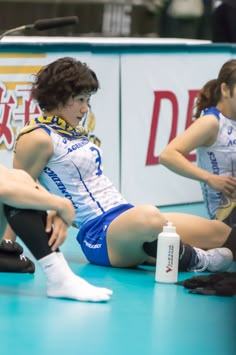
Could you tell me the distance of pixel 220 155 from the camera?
26.2 feet

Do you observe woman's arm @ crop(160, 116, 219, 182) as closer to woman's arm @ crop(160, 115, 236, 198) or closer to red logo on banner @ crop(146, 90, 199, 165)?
woman's arm @ crop(160, 115, 236, 198)

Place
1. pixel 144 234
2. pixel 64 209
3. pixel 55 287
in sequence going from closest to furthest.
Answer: pixel 64 209, pixel 55 287, pixel 144 234

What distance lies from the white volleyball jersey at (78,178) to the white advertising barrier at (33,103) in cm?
164

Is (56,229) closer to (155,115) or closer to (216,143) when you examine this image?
(216,143)

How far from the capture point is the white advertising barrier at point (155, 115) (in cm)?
996

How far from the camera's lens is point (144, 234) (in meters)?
7.21

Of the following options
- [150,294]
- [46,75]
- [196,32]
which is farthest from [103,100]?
[196,32]

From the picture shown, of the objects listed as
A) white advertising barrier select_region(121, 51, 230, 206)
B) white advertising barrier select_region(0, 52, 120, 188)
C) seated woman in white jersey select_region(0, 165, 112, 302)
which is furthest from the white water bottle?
white advertising barrier select_region(121, 51, 230, 206)

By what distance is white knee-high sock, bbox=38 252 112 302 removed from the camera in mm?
6477

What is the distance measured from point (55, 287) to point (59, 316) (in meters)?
0.32

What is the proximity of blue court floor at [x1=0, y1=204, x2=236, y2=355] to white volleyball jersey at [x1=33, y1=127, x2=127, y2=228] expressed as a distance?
1.18 ft

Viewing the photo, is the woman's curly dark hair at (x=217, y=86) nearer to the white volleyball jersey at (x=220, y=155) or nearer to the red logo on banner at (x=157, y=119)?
the white volleyball jersey at (x=220, y=155)

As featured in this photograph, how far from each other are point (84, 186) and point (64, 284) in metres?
0.98

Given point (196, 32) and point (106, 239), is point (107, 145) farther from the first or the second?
point (196, 32)
